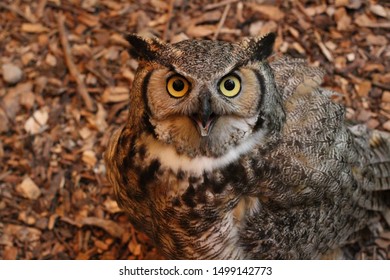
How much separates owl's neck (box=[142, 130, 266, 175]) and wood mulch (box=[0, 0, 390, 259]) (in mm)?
774

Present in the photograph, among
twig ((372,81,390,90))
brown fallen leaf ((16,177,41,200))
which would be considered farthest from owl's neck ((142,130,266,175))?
twig ((372,81,390,90))

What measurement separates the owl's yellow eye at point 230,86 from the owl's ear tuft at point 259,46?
0.09 meters

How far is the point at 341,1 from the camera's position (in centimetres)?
269

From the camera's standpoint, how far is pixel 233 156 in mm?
1669

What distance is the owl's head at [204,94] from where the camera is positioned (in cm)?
147

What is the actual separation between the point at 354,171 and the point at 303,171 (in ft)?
1.06

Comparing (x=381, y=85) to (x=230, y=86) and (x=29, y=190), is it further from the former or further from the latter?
(x=29, y=190)

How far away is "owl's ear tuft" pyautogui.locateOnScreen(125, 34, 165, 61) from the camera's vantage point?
1.58m

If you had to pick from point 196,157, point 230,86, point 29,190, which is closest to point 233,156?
point 196,157

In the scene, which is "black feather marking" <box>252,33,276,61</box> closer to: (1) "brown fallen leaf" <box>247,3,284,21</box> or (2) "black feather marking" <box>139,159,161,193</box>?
(2) "black feather marking" <box>139,159,161,193</box>

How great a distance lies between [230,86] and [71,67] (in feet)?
4.32

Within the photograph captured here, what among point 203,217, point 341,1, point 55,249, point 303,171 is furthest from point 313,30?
point 55,249

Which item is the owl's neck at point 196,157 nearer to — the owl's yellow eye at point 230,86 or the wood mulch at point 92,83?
the owl's yellow eye at point 230,86

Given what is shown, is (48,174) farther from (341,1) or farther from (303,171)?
(341,1)
